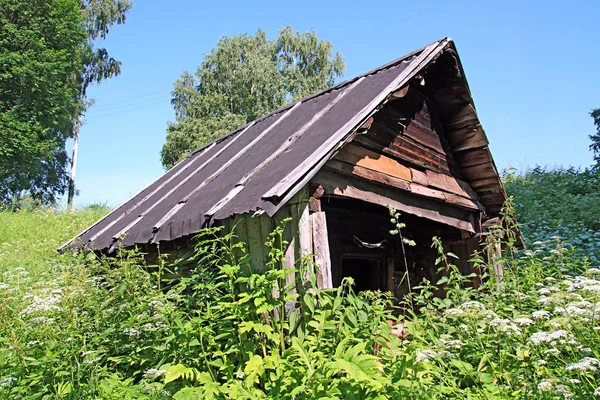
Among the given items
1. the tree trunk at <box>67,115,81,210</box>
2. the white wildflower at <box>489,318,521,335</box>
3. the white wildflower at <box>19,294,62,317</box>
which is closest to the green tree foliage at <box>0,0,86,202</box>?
the tree trunk at <box>67,115,81,210</box>

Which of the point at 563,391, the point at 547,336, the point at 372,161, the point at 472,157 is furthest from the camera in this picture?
the point at 472,157

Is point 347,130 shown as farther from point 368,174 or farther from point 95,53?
point 95,53

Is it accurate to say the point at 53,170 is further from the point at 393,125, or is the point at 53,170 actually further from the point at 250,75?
the point at 393,125

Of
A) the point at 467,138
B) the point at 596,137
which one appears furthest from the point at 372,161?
the point at 596,137

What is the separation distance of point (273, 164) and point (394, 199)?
1.76m

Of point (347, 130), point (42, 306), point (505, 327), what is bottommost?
point (505, 327)

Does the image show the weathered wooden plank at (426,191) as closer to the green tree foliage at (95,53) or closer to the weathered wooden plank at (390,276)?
the weathered wooden plank at (390,276)

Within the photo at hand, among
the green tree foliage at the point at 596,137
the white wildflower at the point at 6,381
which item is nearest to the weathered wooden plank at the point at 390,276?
the white wildflower at the point at 6,381

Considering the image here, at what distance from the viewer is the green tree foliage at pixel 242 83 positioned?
2842 cm

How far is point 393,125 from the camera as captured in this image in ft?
19.0

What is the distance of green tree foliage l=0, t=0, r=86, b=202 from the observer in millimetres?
19828

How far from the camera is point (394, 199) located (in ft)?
18.0

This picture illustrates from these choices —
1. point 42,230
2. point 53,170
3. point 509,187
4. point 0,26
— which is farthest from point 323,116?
point 53,170

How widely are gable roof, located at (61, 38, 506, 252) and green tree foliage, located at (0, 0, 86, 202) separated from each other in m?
15.4
